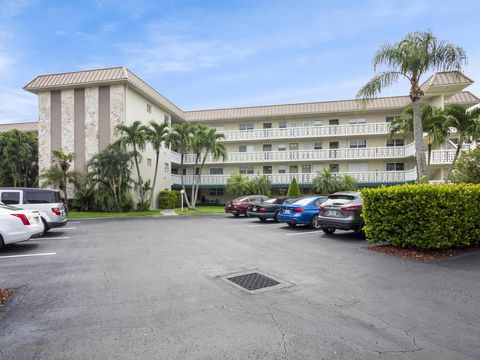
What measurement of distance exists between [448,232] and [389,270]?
251cm

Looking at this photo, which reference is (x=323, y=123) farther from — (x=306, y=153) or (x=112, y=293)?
(x=112, y=293)

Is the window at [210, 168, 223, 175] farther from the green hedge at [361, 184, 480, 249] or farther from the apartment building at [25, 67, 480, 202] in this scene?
the green hedge at [361, 184, 480, 249]

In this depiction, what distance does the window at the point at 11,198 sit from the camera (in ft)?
37.0

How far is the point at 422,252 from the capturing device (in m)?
7.94

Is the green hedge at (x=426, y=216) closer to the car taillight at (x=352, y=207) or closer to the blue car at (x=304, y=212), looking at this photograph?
the car taillight at (x=352, y=207)

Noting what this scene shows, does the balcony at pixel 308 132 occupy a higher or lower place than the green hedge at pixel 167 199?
higher

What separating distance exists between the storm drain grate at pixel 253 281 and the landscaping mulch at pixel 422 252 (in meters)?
4.23

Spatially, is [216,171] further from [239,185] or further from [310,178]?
[310,178]

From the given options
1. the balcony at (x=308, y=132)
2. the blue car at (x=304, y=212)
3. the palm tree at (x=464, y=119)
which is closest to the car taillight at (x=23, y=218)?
→ the blue car at (x=304, y=212)

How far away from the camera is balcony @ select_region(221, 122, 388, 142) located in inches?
1151

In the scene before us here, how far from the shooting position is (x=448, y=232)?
7723 mm

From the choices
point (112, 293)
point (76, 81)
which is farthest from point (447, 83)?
point (76, 81)

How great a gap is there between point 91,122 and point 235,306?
24131mm

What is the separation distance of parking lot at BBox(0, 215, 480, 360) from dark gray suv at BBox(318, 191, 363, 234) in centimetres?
199
